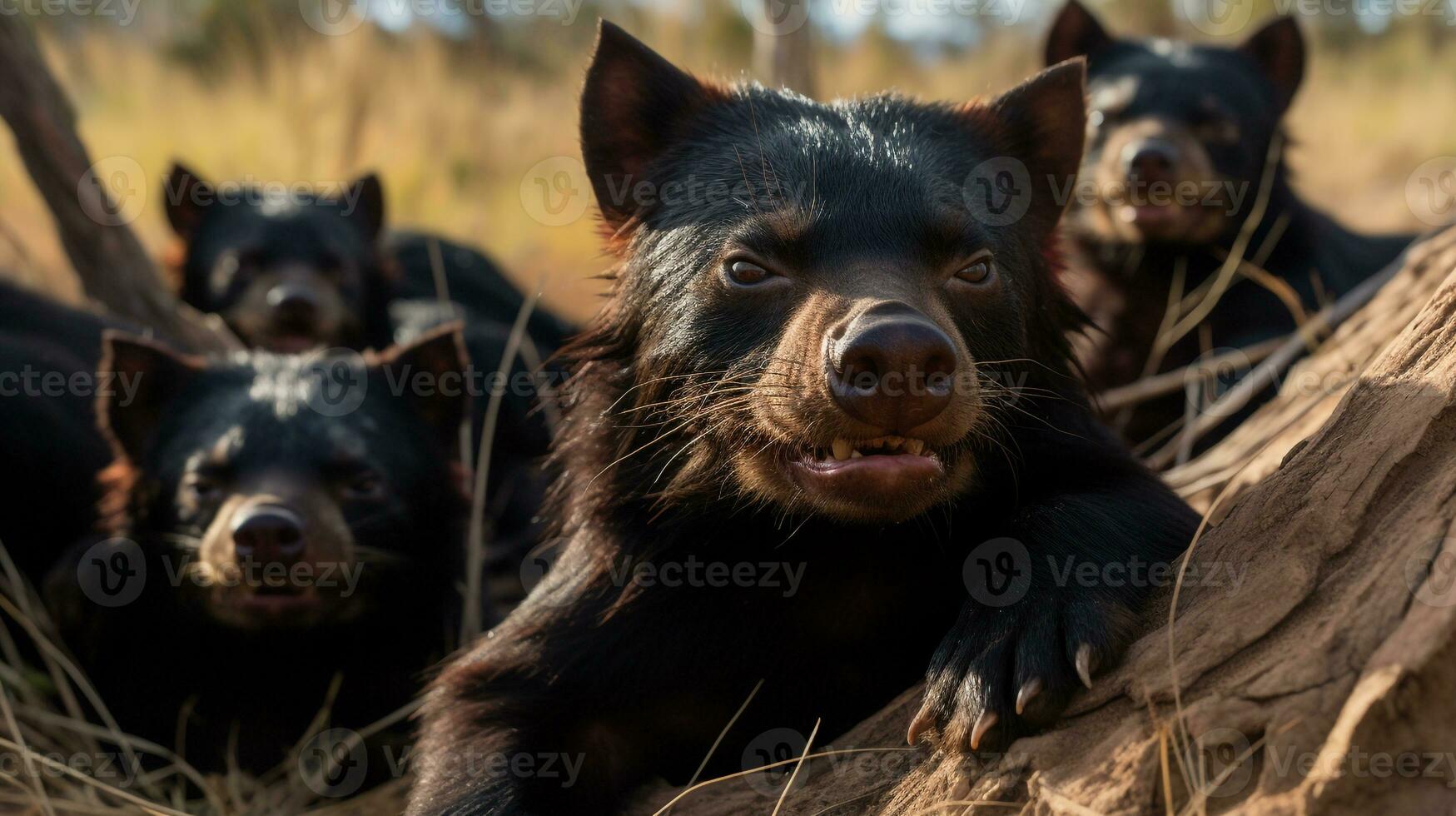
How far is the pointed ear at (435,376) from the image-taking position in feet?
18.0

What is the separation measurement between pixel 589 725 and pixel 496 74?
47.2ft

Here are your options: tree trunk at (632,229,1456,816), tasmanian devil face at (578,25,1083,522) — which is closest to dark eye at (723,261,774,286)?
tasmanian devil face at (578,25,1083,522)

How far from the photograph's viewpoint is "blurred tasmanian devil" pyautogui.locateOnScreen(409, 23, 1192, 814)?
3170 millimetres

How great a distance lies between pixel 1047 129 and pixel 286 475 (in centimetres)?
284

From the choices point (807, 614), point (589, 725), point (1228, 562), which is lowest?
point (589, 725)

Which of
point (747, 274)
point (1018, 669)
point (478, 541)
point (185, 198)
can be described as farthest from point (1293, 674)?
point (185, 198)

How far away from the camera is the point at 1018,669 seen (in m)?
2.74

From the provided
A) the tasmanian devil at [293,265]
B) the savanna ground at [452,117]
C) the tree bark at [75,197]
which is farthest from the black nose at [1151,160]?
the tree bark at [75,197]

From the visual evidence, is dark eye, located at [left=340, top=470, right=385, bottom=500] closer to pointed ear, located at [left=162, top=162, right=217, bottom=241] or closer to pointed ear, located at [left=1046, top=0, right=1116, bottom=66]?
pointed ear, located at [left=162, top=162, right=217, bottom=241]

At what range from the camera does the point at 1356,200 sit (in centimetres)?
1348

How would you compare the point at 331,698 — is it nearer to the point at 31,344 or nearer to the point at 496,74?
the point at 31,344

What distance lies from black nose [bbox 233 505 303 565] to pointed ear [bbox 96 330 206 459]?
3.03 ft

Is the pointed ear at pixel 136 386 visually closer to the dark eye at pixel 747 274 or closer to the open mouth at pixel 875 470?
the dark eye at pixel 747 274

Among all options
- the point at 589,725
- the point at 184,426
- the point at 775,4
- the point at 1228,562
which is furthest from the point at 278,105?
the point at 1228,562
